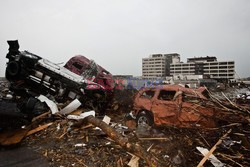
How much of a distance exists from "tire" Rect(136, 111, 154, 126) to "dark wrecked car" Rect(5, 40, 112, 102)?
2196 mm

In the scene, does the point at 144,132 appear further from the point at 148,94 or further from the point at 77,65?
the point at 77,65

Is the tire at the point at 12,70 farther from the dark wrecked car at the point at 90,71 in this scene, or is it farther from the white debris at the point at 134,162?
the white debris at the point at 134,162

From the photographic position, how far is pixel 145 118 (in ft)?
19.1

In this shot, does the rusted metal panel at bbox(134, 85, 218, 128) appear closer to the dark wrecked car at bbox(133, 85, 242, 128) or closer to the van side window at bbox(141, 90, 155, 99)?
the dark wrecked car at bbox(133, 85, 242, 128)

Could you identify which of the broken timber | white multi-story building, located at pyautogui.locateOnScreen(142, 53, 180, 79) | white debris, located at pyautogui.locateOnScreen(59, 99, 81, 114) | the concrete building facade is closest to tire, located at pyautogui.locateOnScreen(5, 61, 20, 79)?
white debris, located at pyautogui.locateOnScreen(59, 99, 81, 114)

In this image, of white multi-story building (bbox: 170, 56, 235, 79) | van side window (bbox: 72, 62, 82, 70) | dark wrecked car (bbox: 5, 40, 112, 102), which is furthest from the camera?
white multi-story building (bbox: 170, 56, 235, 79)

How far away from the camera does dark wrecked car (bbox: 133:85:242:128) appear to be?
4.46m

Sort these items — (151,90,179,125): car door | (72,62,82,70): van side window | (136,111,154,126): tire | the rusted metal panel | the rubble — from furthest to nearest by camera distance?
(72,62,82,70): van side window
(136,111,154,126): tire
(151,90,179,125): car door
the rusted metal panel
the rubble

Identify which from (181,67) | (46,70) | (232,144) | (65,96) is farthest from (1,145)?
(181,67)

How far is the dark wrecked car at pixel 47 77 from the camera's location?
714cm

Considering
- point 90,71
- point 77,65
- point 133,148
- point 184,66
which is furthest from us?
point 184,66

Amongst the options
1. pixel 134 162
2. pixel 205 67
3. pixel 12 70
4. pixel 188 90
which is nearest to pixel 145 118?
pixel 188 90

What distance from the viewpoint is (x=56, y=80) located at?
739cm

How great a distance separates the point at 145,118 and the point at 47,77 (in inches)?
197
